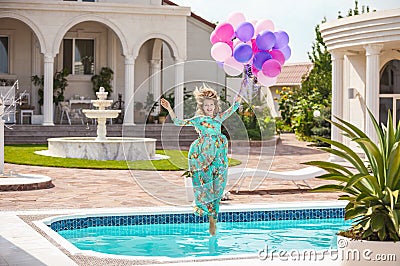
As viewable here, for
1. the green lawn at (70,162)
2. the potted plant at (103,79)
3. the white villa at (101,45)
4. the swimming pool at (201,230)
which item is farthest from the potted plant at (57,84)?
the swimming pool at (201,230)

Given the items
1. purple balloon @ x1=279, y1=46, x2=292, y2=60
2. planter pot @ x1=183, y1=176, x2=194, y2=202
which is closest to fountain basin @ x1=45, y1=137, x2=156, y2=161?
planter pot @ x1=183, y1=176, x2=194, y2=202

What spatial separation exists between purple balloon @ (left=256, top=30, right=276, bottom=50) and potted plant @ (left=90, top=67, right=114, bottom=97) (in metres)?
17.1

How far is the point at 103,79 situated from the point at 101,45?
1418 millimetres

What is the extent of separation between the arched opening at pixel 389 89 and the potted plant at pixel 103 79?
1046 centimetres

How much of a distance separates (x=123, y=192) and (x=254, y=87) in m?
4.34

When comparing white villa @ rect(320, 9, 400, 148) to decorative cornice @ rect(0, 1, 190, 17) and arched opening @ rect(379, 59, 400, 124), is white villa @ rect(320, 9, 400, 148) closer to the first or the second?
arched opening @ rect(379, 59, 400, 124)

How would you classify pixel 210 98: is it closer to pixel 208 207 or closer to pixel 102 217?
pixel 208 207

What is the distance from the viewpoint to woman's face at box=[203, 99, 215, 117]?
8.55 meters

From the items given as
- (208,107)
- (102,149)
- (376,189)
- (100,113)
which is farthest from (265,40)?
(100,113)

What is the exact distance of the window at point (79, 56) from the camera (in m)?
26.0

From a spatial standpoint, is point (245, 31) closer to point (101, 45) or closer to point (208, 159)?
point (208, 159)

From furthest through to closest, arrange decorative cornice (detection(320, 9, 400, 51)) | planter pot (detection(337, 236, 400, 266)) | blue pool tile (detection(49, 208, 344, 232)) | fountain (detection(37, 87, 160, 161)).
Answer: fountain (detection(37, 87, 160, 161)), decorative cornice (detection(320, 9, 400, 51)), blue pool tile (detection(49, 208, 344, 232)), planter pot (detection(337, 236, 400, 266))

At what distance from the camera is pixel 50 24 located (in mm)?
23578

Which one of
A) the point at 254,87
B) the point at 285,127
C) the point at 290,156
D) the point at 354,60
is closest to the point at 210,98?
the point at 254,87
